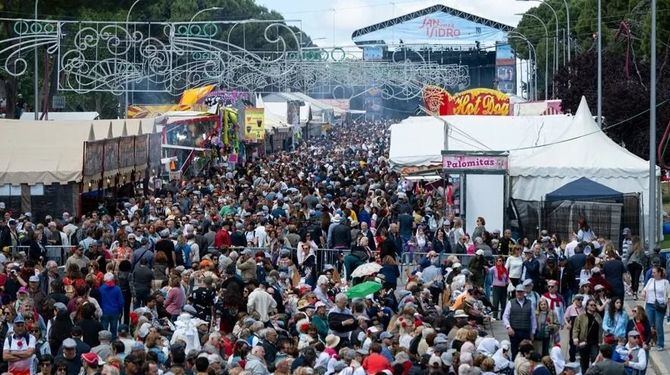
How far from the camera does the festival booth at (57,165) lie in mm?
35469

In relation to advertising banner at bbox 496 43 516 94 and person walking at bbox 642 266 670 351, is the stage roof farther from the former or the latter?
person walking at bbox 642 266 670 351

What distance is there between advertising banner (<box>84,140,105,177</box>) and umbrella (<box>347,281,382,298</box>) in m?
15.7

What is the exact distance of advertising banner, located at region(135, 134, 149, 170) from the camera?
42062mm

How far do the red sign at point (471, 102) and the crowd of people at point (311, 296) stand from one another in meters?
25.9

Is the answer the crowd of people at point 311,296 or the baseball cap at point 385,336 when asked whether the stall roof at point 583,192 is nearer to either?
the crowd of people at point 311,296

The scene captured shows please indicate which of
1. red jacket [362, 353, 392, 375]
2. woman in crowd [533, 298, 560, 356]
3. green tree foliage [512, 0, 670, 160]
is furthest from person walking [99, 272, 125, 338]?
green tree foliage [512, 0, 670, 160]

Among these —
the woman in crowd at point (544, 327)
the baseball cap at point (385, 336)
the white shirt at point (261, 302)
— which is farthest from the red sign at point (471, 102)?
the baseball cap at point (385, 336)

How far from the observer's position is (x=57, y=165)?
118 feet

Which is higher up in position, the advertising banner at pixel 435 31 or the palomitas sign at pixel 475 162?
the advertising banner at pixel 435 31

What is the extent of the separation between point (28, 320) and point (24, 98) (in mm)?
69719

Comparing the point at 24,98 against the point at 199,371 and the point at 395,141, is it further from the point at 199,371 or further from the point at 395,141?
the point at 199,371

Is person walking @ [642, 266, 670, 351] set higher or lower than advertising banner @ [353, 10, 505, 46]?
lower

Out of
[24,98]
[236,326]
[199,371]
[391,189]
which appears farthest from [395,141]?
[24,98]

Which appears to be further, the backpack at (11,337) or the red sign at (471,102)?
the red sign at (471,102)
